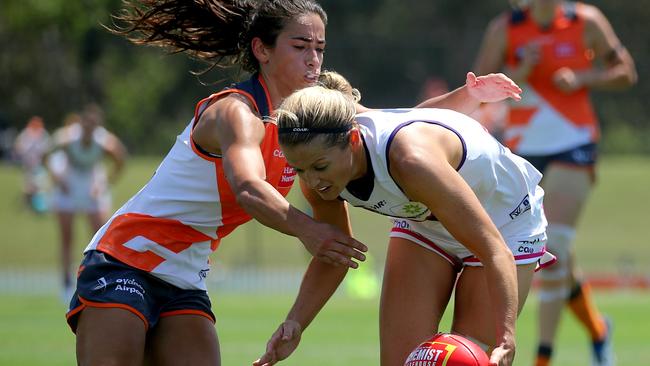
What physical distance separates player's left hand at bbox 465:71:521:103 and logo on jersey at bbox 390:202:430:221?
71cm

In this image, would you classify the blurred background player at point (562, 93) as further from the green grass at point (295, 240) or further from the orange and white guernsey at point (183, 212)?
the green grass at point (295, 240)

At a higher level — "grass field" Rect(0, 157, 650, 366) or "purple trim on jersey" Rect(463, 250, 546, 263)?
"purple trim on jersey" Rect(463, 250, 546, 263)

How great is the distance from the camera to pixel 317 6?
199 inches

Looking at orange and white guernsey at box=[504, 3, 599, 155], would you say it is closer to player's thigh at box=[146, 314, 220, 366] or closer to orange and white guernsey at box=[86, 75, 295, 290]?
orange and white guernsey at box=[86, 75, 295, 290]

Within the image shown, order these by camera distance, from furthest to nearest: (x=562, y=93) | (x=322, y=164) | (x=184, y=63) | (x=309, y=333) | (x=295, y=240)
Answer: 1. (x=184, y=63)
2. (x=295, y=240)
3. (x=309, y=333)
4. (x=562, y=93)
5. (x=322, y=164)

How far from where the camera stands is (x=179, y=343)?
16.5ft

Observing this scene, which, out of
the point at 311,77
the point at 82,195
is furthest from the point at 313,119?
the point at 82,195

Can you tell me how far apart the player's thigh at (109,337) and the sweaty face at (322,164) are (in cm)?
90

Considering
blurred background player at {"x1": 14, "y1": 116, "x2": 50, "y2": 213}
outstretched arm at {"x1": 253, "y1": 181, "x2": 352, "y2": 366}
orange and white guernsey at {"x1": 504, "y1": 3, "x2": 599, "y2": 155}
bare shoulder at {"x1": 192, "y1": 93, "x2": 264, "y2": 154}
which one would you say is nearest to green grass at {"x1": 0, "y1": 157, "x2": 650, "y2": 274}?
blurred background player at {"x1": 14, "y1": 116, "x2": 50, "y2": 213}

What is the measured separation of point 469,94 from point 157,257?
152cm

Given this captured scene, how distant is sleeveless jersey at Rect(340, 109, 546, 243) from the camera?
4.59 metres

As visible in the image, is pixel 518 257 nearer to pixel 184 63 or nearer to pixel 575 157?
pixel 575 157

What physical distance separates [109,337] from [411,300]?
130 cm

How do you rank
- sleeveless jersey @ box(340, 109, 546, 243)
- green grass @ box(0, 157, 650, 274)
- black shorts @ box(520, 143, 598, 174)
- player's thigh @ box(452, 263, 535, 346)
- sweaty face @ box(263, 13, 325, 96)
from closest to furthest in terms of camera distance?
1. sleeveless jersey @ box(340, 109, 546, 243)
2. sweaty face @ box(263, 13, 325, 96)
3. player's thigh @ box(452, 263, 535, 346)
4. black shorts @ box(520, 143, 598, 174)
5. green grass @ box(0, 157, 650, 274)
